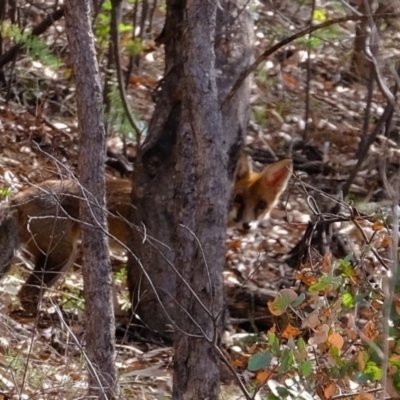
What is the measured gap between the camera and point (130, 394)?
19.0 feet

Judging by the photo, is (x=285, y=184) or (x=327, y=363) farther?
(x=285, y=184)

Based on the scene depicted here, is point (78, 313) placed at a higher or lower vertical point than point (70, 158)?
lower

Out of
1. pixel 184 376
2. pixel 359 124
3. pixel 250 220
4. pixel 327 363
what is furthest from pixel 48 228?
pixel 359 124

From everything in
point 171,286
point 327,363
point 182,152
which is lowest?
point 171,286

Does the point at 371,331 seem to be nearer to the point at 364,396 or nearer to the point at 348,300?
the point at 348,300

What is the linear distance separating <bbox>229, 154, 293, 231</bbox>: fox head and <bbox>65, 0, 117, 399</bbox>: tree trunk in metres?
4.86

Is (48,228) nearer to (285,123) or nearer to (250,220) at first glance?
(250,220)

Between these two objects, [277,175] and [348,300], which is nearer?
[348,300]

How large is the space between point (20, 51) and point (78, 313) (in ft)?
13.6

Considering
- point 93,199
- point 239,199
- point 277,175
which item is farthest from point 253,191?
point 93,199

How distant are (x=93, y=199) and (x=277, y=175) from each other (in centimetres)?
528

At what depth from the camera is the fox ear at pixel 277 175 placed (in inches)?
367

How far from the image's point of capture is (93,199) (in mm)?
4301

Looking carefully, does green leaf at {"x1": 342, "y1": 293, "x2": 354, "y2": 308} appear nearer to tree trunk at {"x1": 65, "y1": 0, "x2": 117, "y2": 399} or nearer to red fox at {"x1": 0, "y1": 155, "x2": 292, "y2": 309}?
tree trunk at {"x1": 65, "y1": 0, "x2": 117, "y2": 399}
